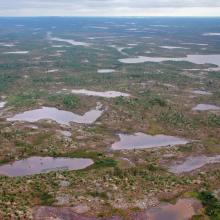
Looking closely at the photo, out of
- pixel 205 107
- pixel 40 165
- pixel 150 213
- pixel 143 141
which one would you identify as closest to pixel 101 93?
pixel 205 107

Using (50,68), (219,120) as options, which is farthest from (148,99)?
(50,68)

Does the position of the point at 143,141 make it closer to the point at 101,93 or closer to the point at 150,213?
the point at 150,213

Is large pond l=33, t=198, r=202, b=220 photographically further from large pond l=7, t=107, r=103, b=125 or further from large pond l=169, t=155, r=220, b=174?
large pond l=7, t=107, r=103, b=125

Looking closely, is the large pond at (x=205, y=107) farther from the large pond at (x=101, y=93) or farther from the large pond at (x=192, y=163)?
the large pond at (x=192, y=163)

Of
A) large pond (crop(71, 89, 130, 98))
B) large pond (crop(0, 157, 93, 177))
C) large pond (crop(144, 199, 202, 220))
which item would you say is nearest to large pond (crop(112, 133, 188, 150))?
large pond (crop(0, 157, 93, 177))

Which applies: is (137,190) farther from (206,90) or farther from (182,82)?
(182,82)

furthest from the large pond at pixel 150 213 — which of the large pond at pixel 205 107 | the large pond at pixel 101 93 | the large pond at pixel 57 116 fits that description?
the large pond at pixel 101 93
